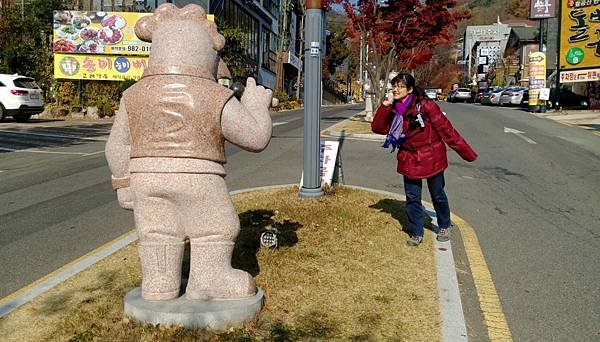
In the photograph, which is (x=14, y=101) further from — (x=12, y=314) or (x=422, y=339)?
(x=422, y=339)

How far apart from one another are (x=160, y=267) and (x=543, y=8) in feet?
126

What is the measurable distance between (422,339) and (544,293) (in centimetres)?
155

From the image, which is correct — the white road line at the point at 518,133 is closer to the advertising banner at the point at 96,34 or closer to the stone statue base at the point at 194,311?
the stone statue base at the point at 194,311

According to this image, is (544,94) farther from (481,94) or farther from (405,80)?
(405,80)

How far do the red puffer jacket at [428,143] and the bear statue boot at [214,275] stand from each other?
7.49 feet

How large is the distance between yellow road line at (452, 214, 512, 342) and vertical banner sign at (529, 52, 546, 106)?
2374cm

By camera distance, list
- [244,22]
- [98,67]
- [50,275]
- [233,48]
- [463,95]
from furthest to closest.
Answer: [463,95]
[244,22]
[233,48]
[98,67]
[50,275]

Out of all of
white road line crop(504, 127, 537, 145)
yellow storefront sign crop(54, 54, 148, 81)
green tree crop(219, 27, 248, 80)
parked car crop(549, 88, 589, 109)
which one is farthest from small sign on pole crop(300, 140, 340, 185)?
parked car crop(549, 88, 589, 109)

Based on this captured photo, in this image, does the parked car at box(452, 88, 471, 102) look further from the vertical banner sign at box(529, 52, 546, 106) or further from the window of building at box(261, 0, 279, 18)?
the vertical banner sign at box(529, 52, 546, 106)

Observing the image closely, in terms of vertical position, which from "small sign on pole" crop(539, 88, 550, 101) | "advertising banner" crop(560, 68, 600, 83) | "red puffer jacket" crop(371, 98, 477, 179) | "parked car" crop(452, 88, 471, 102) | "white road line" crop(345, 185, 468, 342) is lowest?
"white road line" crop(345, 185, 468, 342)

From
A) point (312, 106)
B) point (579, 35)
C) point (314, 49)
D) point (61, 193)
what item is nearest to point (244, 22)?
point (579, 35)

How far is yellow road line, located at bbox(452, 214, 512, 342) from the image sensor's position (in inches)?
141

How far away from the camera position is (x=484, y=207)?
743 cm

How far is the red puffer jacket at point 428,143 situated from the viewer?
5008 millimetres
